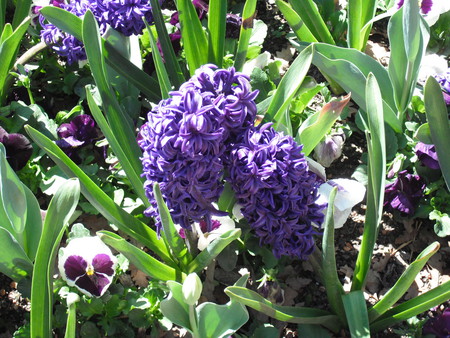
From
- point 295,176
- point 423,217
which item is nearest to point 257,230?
point 295,176

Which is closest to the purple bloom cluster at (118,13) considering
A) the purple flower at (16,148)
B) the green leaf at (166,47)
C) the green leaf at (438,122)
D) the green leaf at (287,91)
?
the green leaf at (166,47)

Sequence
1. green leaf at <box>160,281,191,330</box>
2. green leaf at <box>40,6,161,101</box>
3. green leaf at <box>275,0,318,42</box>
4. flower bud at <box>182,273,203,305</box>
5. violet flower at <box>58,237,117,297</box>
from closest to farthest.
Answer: flower bud at <box>182,273,203,305</box> → green leaf at <box>160,281,191,330</box> → violet flower at <box>58,237,117,297</box> → green leaf at <box>40,6,161,101</box> → green leaf at <box>275,0,318,42</box>

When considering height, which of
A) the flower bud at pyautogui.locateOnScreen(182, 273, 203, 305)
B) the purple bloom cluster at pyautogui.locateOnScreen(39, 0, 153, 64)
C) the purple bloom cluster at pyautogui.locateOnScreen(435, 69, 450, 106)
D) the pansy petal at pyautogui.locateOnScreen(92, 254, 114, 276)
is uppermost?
the purple bloom cluster at pyautogui.locateOnScreen(39, 0, 153, 64)

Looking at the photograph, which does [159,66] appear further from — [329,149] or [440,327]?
[440,327]

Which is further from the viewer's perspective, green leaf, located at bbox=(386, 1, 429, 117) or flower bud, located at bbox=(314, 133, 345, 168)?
flower bud, located at bbox=(314, 133, 345, 168)

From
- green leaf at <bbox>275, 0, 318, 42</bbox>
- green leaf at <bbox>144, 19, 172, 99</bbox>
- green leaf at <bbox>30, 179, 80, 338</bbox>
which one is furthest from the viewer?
green leaf at <bbox>275, 0, 318, 42</bbox>

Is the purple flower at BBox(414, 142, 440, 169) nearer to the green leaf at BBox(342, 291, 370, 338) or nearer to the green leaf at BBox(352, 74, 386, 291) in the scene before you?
the green leaf at BBox(352, 74, 386, 291)

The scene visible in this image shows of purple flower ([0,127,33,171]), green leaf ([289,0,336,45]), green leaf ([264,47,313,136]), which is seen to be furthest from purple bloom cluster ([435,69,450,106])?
purple flower ([0,127,33,171])
